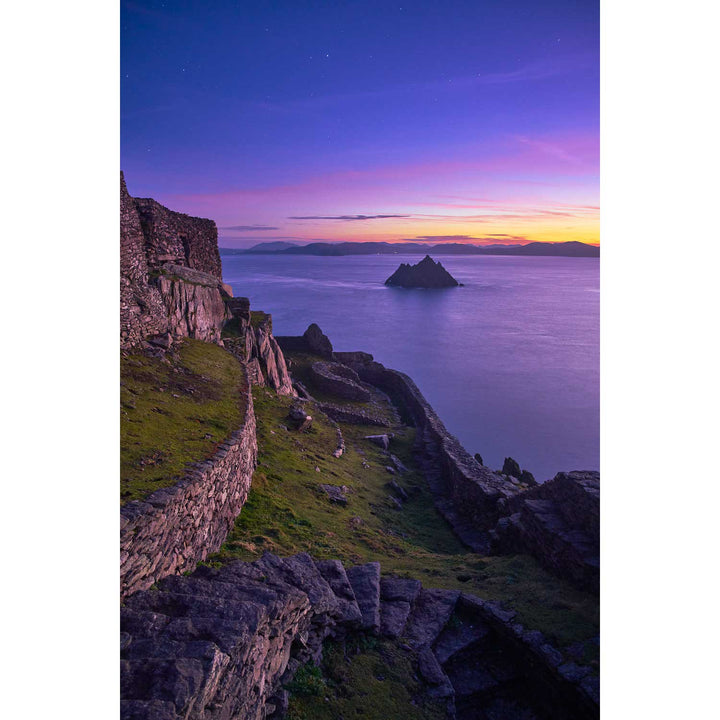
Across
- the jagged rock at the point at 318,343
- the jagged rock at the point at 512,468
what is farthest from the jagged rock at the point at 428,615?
the jagged rock at the point at 318,343

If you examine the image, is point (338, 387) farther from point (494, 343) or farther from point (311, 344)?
point (494, 343)

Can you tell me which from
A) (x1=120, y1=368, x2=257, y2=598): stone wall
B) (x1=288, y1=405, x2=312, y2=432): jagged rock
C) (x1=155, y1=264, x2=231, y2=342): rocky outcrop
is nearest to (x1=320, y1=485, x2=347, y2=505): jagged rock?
(x1=120, y1=368, x2=257, y2=598): stone wall

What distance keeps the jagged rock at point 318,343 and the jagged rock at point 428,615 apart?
30.8 metres

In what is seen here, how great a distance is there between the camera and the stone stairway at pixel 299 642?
361cm

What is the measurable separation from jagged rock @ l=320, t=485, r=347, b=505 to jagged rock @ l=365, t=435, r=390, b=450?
8.72m

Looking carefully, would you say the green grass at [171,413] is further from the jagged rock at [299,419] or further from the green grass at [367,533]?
the jagged rock at [299,419]

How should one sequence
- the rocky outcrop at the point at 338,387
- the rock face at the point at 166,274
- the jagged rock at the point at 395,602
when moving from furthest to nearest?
A: the rocky outcrop at the point at 338,387 < the rock face at the point at 166,274 < the jagged rock at the point at 395,602

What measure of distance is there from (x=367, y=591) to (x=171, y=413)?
529 centimetres
